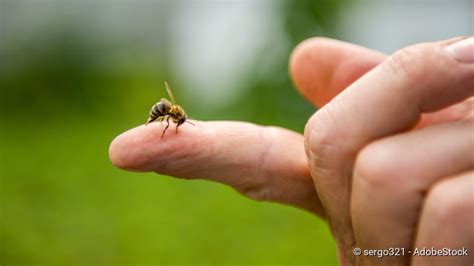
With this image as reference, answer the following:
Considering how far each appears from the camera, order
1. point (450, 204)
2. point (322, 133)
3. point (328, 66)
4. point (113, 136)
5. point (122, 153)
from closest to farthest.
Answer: point (450, 204) → point (322, 133) → point (122, 153) → point (328, 66) → point (113, 136)

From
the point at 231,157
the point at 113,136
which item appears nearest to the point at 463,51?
the point at 231,157

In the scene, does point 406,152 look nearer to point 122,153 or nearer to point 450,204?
point 450,204

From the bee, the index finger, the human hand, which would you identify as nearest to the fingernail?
the human hand

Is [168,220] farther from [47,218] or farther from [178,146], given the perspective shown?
[178,146]

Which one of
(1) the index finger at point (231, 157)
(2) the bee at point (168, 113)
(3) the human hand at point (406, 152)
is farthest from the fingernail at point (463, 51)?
(2) the bee at point (168, 113)

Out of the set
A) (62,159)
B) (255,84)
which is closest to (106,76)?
(255,84)

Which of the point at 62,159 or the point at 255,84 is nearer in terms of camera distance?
the point at 62,159

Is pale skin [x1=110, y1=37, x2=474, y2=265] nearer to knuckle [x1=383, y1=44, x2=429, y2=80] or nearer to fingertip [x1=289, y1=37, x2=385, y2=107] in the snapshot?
knuckle [x1=383, y1=44, x2=429, y2=80]

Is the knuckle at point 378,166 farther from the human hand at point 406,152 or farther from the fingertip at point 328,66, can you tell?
the fingertip at point 328,66
